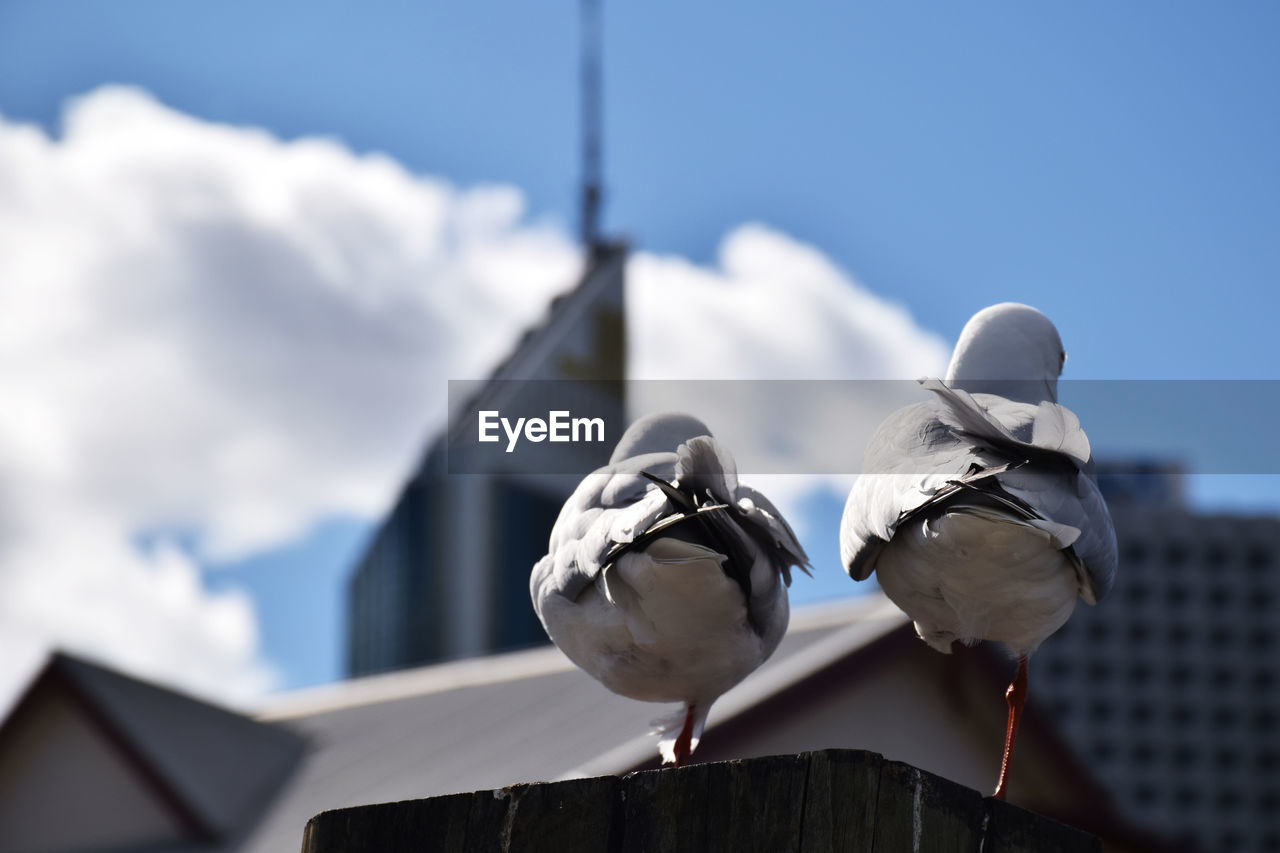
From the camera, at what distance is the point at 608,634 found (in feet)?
18.2

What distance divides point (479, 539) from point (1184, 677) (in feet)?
210

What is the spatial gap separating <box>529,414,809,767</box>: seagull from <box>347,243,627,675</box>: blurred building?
63.1ft

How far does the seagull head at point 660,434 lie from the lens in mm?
6180

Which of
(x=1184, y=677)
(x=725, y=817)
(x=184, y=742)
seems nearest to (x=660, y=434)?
(x=725, y=817)

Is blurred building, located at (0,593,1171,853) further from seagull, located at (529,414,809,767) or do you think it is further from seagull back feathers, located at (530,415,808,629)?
seagull back feathers, located at (530,415,808,629)

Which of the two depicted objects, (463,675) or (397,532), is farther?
(397,532)

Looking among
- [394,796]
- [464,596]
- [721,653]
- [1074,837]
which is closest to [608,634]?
[721,653]

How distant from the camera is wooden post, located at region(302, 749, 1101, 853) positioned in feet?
9.89

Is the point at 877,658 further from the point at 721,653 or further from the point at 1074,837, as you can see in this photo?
the point at 1074,837

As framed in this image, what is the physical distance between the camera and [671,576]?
509cm

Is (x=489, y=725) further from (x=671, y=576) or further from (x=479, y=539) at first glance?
(x=479, y=539)

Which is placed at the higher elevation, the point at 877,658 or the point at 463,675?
the point at 877,658

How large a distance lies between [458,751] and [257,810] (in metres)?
1.86

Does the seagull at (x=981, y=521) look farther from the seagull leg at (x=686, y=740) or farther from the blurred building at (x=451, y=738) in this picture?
the blurred building at (x=451, y=738)
